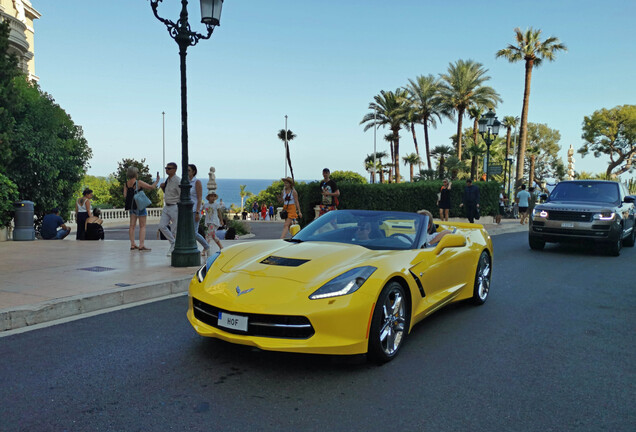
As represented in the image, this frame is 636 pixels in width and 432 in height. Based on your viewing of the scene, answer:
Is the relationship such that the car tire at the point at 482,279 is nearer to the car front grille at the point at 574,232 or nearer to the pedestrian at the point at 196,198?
the pedestrian at the point at 196,198

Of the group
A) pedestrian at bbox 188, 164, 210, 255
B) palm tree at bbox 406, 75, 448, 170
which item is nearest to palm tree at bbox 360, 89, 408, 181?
palm tree at bbox 406, 75, 448, 170

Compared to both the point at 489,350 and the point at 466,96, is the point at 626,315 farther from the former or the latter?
the point at 466,96

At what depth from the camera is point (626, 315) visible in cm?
604

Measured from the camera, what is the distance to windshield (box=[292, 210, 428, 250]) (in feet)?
16.9

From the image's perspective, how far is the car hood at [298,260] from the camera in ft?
13.7

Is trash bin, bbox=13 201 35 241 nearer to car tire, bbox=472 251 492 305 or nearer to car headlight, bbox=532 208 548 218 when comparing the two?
car tire, bbox=472 251 492 305

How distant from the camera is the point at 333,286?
3.94m

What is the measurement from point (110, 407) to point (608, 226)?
37.1 ft

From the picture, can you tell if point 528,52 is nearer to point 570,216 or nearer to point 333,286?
point 570,216

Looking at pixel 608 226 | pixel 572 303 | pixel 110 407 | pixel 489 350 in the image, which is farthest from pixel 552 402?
pixel 608 226

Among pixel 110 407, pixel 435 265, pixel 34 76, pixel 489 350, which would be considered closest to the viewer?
pixel 110 407

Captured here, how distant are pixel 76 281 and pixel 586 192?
1164 cm

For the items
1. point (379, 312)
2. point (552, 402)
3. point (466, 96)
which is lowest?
point (552, 402)

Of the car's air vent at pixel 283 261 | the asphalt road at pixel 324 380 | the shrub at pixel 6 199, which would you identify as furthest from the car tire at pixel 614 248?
the shrub at pixel 6 199
